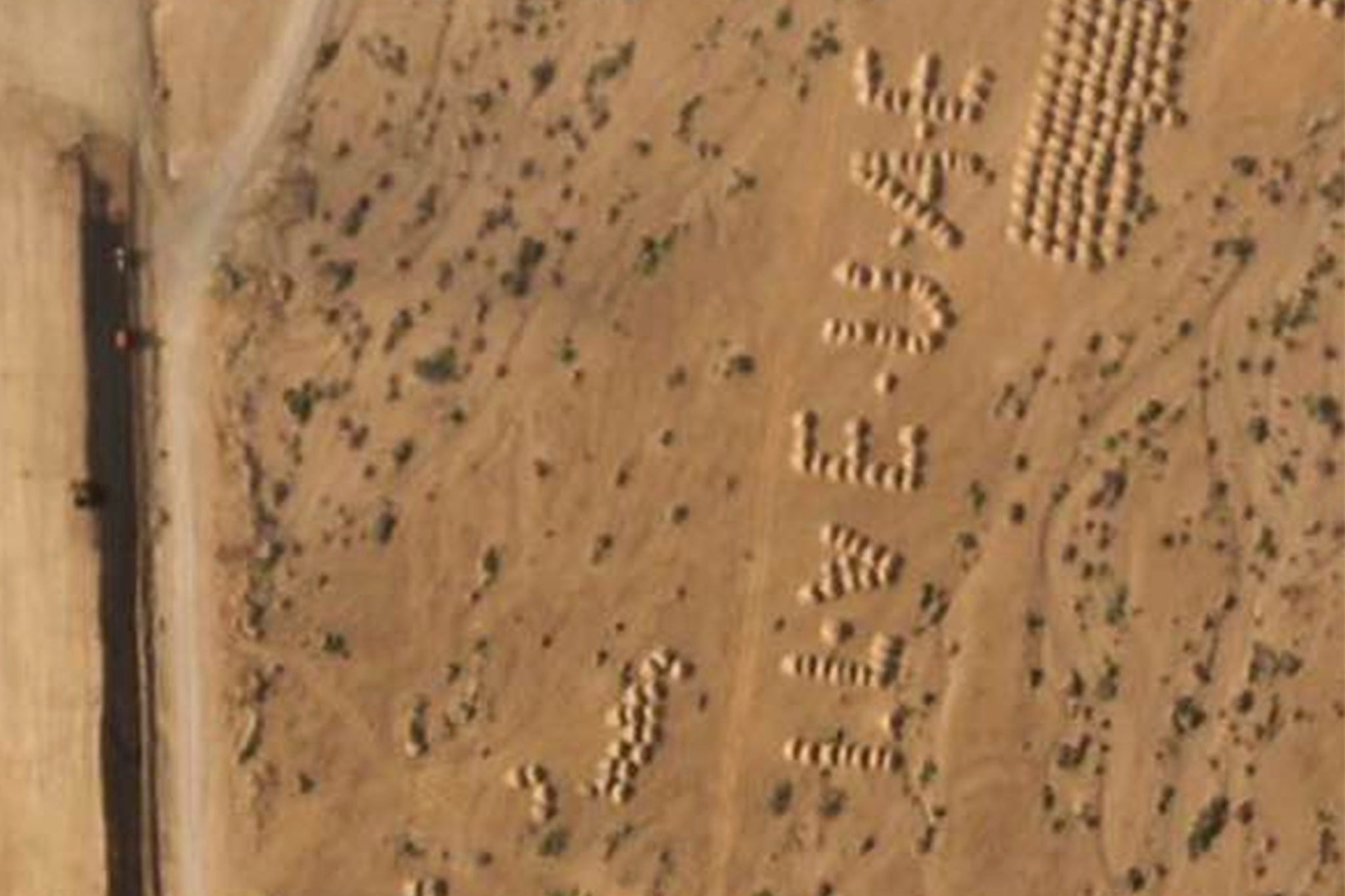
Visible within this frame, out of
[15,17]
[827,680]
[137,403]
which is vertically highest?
[15,17]

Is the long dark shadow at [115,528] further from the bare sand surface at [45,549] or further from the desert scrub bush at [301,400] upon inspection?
the desert scrub bush at [301,400]

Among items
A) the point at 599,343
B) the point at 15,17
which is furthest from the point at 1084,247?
the point at 15,17

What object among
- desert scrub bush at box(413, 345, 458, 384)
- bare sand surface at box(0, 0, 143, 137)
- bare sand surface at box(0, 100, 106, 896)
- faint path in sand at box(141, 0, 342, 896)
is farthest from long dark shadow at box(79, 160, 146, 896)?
desert scrub bush at box(413, 345, 458, 384)

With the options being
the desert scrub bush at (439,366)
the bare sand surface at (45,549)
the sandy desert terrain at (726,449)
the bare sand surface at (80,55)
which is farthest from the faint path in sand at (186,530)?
the desert scrub bush at (439,366)

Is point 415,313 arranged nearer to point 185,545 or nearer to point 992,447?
point 185,545

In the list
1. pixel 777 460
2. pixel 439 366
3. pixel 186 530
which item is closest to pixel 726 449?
pixel 777 460

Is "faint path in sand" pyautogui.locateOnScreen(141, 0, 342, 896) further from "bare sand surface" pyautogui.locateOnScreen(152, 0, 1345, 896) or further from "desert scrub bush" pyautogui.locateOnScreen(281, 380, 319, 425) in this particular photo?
"desert scrub bush" pyautogui.locateOnScreen(281, 380, 319, 425)
